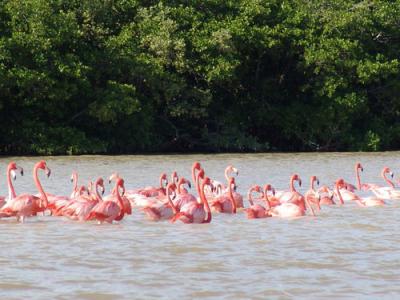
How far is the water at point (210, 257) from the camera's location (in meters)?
7.22

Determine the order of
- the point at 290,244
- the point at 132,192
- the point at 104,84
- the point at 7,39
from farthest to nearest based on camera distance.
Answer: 1. the point at 104,84
2. the point at 7,39
3. the point at 132,192
4. the point at 290,244

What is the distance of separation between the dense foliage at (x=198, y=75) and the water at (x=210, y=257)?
15183mm

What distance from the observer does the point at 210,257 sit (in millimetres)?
8664

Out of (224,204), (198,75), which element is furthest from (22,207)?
(198,75)

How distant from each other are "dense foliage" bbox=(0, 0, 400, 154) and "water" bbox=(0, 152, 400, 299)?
1518 centimetres

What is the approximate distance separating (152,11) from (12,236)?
20.8 meters

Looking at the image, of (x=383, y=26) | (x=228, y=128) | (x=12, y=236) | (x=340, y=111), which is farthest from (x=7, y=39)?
(x=12, y=236)

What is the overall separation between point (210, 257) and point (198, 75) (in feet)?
72.3

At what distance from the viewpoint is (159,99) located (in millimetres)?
29359

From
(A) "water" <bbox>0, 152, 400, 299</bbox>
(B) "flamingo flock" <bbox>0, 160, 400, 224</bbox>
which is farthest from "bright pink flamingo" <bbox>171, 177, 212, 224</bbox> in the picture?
(A) "water" <bbox>0, 152, 400, 299</bbox>

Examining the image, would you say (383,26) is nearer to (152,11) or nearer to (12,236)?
(152,11)

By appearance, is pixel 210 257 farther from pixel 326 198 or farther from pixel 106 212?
pixel 326 198

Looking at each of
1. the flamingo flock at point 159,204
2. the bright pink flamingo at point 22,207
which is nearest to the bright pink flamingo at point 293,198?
the flamingo flock at point 159,204

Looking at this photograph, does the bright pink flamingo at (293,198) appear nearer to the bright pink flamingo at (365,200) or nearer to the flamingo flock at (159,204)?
A: the flamingo flock at (159,204)
